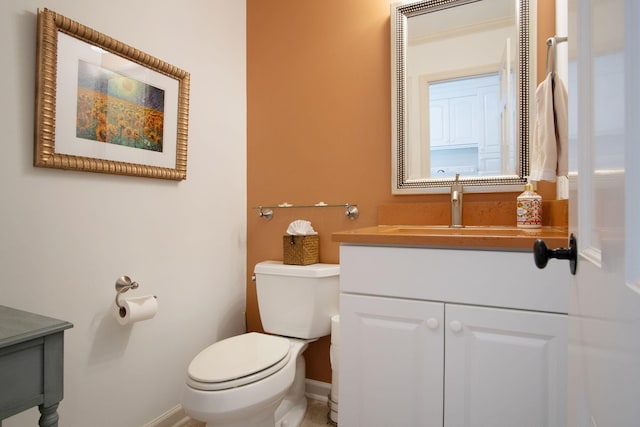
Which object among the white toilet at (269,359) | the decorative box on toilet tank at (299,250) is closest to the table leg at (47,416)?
the white toilet at (269,359)

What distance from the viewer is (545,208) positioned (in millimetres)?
1409

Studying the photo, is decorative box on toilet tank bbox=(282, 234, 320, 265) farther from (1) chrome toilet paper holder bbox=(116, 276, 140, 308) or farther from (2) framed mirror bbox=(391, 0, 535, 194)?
(1) chrome toilet paper holder bbox=(116, 276, 140, 308)

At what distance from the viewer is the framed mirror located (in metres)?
1.46

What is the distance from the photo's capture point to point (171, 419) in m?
1.56

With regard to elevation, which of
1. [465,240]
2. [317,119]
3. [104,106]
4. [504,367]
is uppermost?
[317,119]

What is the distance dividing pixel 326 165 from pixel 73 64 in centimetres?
113

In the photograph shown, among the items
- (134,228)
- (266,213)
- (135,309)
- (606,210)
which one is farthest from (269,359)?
(606,210)

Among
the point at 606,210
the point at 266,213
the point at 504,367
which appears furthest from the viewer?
the point at 266,213

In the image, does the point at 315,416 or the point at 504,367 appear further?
the point at 315,416

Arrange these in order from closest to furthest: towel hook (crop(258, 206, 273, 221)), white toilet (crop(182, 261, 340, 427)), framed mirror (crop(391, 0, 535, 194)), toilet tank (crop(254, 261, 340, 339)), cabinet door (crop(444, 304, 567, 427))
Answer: cabinet door (crop(444, 304, 567, 427)), white toilet (crop(182, 261, 340, 427)), framed mirror (crop(391, 0, 535, 194)), toilet tank (crop(254, 261, 340, 339)), towel hook (crop(258, 206, 273, 221))

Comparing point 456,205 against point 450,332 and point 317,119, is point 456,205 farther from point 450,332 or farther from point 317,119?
point 317,119

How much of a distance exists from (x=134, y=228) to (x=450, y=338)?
4.15 ft

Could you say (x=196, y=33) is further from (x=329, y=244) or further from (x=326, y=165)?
(x=329, y=244)

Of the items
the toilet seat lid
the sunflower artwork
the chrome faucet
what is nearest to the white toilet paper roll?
the toilet seat lid
